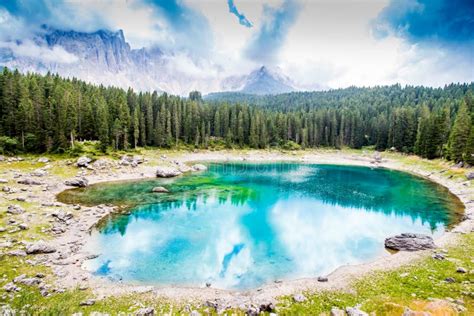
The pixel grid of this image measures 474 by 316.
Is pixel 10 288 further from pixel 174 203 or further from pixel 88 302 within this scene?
pixel 174 203

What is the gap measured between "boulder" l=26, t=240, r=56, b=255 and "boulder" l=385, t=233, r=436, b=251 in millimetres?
32338

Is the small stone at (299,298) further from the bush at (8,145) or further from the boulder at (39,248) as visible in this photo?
the bush at (8,145)

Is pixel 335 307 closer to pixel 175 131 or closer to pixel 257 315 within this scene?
pixel 257 315

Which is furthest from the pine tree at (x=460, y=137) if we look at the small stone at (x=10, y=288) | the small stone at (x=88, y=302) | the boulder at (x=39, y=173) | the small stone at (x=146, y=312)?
the boulder at (x=39, y=173)

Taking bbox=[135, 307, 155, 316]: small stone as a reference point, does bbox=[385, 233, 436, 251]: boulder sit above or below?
above

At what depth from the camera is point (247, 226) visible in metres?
34.2

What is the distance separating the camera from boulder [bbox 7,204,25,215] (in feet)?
95.9

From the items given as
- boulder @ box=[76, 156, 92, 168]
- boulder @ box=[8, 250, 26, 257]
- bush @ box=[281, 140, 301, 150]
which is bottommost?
boulder @ box=[8, 250, 26, 257]

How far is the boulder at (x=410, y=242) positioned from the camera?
25062 millimetres

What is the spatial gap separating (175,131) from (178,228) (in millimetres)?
86633

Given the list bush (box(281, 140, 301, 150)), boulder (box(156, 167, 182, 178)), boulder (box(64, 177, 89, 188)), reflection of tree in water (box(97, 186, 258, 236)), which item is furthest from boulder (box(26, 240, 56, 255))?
bush (box(281, 140, 301, 150))

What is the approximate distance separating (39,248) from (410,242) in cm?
3413

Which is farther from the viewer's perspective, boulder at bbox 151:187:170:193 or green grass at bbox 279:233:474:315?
boulder at bbox 151:187:170:193

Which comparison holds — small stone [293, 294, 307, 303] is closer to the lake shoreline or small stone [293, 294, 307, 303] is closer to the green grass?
the green grass
